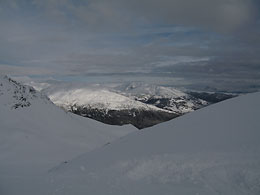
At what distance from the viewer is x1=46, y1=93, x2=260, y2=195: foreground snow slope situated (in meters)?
7.25

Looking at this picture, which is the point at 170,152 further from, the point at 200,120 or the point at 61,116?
the point at 61,116

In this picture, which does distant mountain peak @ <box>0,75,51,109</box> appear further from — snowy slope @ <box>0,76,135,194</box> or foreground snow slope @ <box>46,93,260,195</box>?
foreground snow slope @ <box>46,93,260,195</box>

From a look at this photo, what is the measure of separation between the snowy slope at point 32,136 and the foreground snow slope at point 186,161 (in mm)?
3773

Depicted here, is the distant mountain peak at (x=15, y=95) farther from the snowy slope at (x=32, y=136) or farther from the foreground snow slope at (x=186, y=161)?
the foreground snow slope at (x=186, y=161)

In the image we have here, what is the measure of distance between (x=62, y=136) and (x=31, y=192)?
18.5 meters

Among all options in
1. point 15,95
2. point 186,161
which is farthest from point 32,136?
point 186,161

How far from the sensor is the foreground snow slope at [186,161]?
7246mm

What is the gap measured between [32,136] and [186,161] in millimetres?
19784

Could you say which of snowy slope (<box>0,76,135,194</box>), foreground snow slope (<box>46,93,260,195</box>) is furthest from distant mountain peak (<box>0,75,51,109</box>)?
foreground snow slope (<box>46,93,260,195</box>)

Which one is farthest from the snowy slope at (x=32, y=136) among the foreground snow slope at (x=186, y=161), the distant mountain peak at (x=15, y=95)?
the foreground snow slope at (x=186, y=161)

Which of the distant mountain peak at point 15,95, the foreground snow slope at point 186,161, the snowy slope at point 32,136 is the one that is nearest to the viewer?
the foreground snow slope at point 186,161

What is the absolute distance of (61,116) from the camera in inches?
1278

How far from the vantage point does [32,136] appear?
23609mm

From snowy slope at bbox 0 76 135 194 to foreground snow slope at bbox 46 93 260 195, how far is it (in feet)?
12.4
